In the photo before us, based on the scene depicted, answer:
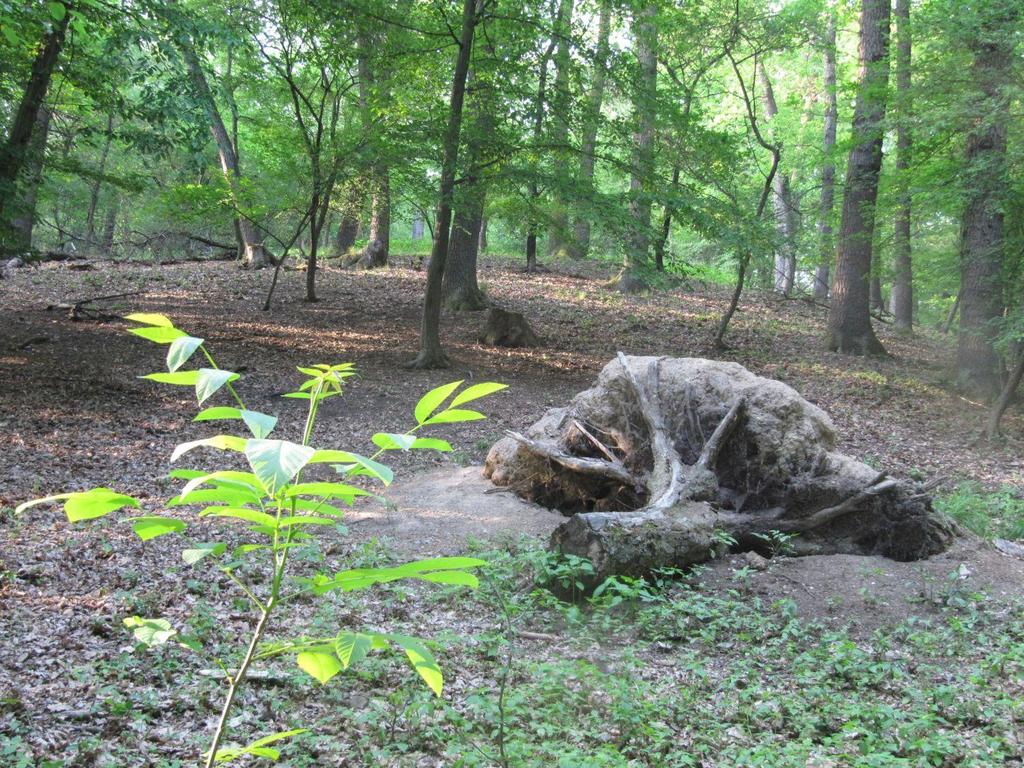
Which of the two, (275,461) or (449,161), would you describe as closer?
(275,461)

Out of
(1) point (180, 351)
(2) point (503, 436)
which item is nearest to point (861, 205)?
(2) point (503, 436)

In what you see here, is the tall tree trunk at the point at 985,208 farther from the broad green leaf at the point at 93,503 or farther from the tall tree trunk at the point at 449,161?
the broad green leaf at the point at 93,503

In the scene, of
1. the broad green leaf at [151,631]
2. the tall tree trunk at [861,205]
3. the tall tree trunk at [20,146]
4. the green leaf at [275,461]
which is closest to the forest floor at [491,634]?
the broad green leaf at [151,631]

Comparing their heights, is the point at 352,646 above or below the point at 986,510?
above

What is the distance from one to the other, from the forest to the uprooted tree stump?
0.03 meters

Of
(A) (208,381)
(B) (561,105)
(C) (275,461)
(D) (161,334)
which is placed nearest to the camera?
(C) (275,461)

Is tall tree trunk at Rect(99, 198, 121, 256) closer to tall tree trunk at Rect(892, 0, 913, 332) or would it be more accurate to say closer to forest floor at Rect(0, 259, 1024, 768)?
forest floor at Rect(0, 259, 1024, 768)

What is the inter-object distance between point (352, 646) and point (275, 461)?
335 millimetres

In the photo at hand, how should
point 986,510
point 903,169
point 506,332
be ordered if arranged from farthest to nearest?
point 506,332
point 903,169
point 986,510

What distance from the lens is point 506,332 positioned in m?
13.3

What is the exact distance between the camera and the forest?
3.32 m

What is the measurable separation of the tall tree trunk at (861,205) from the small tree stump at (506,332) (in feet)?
19.4

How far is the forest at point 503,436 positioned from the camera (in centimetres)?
332

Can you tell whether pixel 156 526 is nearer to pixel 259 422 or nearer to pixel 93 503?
pixel 93 503
